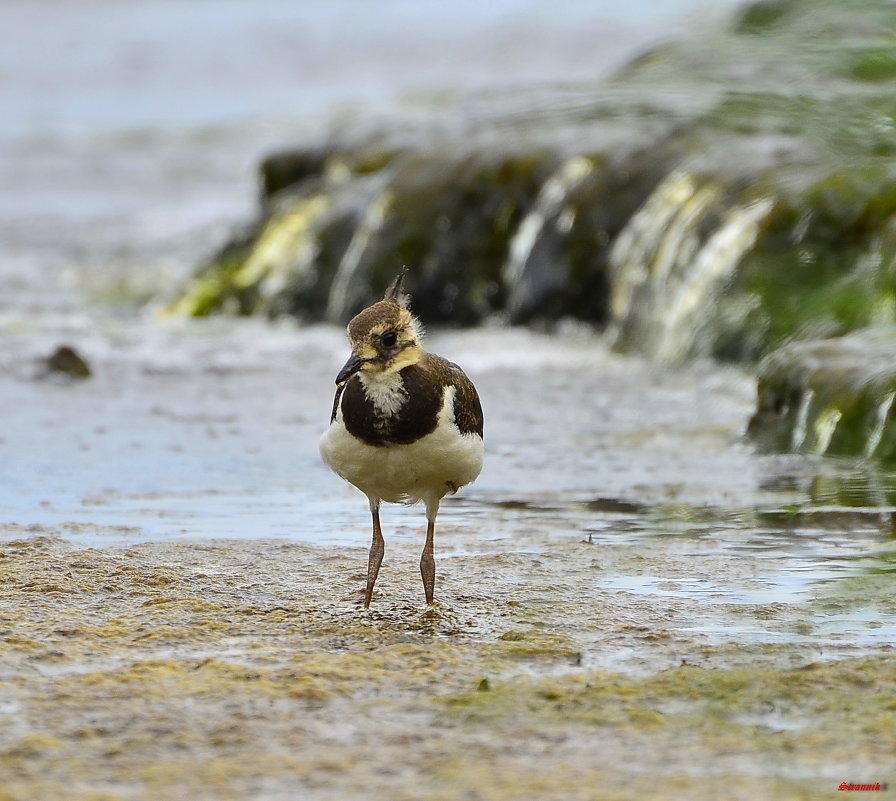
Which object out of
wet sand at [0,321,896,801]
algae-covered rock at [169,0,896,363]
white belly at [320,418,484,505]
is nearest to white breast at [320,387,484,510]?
white belly at [320,418,484,505]

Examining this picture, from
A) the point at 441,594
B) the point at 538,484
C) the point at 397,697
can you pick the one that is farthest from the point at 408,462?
the point at 538,484

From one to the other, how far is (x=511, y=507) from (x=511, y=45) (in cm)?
2952

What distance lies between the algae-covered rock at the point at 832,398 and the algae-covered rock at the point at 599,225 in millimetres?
326

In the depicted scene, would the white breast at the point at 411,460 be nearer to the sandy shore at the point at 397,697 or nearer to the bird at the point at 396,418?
the bird at the point at 396,418

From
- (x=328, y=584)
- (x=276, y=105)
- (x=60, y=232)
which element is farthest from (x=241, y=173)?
(x=328, y=584)

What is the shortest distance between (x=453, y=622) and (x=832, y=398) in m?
3.44

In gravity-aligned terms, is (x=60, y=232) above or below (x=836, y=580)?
below

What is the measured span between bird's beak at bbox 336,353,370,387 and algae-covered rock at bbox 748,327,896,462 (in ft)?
11.0

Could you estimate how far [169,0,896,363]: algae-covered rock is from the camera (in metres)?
10.4

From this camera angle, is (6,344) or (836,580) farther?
(6,344)

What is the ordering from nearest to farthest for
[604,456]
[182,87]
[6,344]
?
[604,456]
[6,344]
[182,87]

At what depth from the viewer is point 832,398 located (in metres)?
7.84

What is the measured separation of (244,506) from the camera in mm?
7117

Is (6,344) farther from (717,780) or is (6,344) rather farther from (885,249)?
(717,780)
